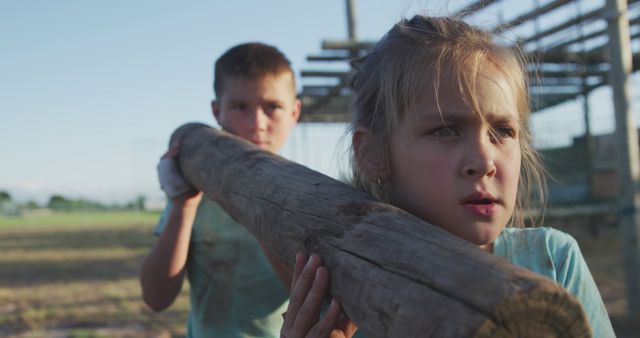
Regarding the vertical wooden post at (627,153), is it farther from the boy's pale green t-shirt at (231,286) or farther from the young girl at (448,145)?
the young girl at (448,145)

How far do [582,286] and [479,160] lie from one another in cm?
47

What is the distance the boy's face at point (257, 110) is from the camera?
2.30 meters

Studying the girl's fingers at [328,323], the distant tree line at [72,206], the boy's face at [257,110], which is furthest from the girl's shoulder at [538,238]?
the distant tree line at [72,206]

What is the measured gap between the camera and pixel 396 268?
899 mm

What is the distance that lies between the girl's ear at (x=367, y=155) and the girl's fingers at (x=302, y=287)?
1.07 ft

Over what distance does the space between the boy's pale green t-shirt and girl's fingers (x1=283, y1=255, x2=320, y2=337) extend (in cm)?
103

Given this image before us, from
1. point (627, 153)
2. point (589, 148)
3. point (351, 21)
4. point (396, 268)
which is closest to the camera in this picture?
point (396, 268)

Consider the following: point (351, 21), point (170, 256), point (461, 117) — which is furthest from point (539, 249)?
point (351, 21)

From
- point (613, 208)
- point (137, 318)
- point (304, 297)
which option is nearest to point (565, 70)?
point (613, 208)

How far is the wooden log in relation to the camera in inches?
29.0

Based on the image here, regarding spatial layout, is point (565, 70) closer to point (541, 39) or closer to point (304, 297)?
point (541, 39)

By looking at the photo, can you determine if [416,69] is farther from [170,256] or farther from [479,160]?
[170,256]

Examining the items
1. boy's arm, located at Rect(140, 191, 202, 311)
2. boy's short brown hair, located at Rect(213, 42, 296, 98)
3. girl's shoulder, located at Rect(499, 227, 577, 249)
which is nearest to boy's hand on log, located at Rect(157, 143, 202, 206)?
boy's arm, located at Rect(140, 191, 202, 311)

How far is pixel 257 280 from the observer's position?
7.17ft
